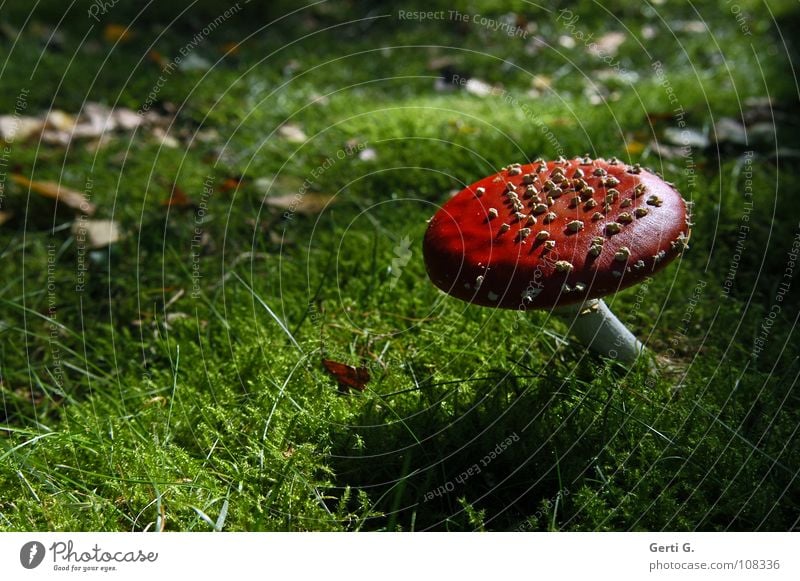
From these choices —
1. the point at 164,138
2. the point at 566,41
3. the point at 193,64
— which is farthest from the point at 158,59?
the point at 566,41

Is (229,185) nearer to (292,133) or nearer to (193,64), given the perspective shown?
(292,133)

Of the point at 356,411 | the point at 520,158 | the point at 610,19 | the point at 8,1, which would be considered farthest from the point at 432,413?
the point at 8,1

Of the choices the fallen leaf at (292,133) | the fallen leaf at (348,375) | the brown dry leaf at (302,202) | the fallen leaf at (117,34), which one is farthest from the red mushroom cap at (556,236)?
the fallen leaf at (117,34)

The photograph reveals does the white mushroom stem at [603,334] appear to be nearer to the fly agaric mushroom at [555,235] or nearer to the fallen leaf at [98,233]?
the fly agaric mushroom at [555,235]

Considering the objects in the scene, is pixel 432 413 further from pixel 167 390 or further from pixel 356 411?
pixel 167 390

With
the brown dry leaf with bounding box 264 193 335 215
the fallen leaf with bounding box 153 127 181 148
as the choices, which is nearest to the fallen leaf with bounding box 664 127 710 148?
the brown dry leaf with bounding box 264 193 335 215
